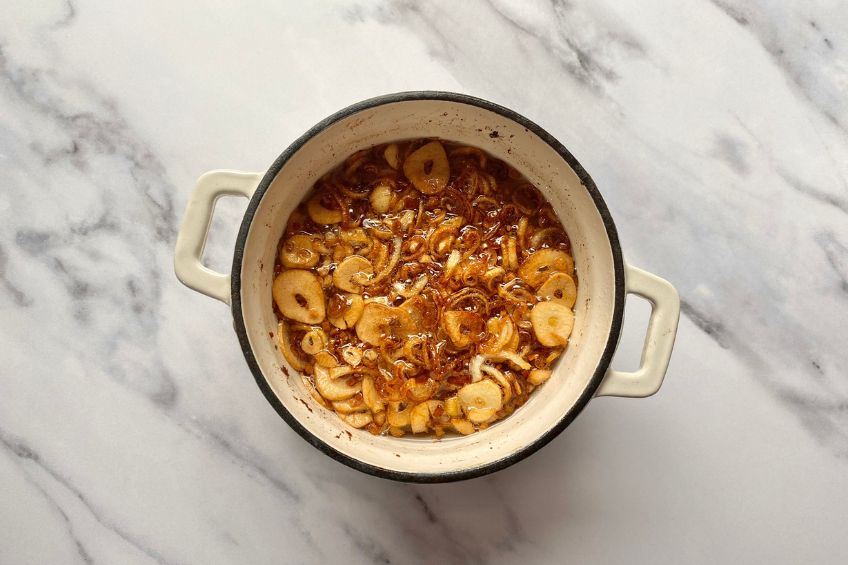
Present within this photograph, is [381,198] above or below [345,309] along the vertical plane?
above

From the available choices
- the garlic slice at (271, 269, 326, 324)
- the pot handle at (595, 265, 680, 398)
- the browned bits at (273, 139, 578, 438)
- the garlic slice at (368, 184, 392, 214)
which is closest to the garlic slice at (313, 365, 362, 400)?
the browned bits at (273, 139, 578, 438)

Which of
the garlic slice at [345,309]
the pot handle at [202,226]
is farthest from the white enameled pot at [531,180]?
the garlic slice at [345,309]

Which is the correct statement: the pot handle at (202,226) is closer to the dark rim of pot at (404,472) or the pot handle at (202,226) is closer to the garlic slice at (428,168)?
the dark rim of pot at (404,472)

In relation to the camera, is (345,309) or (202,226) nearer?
(202,226)

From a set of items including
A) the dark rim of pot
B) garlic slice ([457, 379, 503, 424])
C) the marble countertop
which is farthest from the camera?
the marble countertop

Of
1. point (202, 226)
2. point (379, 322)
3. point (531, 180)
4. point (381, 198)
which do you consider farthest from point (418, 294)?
point (202, 226)

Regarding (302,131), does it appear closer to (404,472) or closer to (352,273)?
(352,273)

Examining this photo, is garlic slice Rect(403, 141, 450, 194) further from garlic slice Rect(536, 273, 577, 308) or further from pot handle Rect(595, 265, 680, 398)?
pot handle Rect(595, 265, 680, 398)
